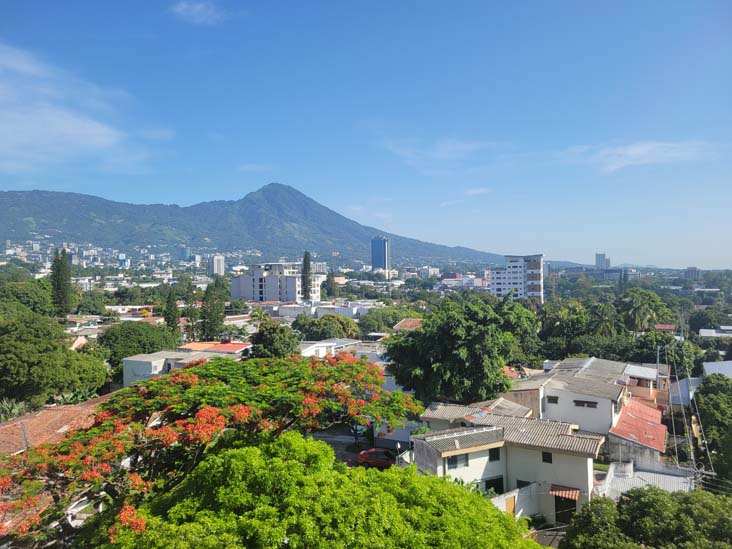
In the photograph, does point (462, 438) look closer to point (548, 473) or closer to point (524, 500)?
point (524, 500)

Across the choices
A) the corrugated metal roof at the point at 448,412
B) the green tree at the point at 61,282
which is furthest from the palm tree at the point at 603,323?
the green tree at the point at 61,282

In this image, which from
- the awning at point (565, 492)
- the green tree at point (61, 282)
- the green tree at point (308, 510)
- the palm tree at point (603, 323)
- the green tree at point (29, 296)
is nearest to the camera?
the green tree at point (308, 510)

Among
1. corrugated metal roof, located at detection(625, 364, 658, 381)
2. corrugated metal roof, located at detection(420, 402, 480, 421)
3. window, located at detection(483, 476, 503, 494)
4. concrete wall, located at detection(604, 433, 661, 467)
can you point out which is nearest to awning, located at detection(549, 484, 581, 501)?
window, located at detection(483, 476, 503, 494)

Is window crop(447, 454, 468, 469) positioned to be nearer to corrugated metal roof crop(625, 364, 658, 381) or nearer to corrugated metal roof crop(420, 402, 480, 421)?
corrugated metal roof crop(420, 402, 480, 421)

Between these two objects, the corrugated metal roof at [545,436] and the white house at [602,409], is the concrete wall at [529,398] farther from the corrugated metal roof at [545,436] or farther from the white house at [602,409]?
the corrugated metal roof at [545,436]

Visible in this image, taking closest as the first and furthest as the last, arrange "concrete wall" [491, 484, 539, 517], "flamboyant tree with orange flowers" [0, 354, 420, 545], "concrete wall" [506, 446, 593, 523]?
1. "flamboyant tree with orange flowers" [0, 354, 420, 545]
2. "concrete wall" [491, 484, 539, 517]
3. "concrete wall" [506, 446, 593, 523]

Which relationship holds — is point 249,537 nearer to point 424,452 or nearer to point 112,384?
point 424,452
